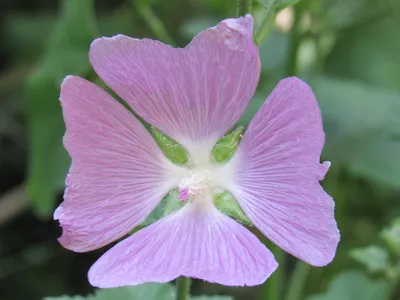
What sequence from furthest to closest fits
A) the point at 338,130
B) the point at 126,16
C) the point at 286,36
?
the point at 126,16 → the point at 286,36 → the point at 338,130

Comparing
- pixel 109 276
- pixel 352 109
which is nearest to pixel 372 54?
pixel 352 109

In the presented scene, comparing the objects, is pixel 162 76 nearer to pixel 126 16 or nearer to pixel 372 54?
pixel 372 54

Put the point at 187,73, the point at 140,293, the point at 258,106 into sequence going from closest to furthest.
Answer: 1. the point at 187,73
2. the point at 140,293
3. the point at 258,106

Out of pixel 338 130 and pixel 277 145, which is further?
pixel 338 130

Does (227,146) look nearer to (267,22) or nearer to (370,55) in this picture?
(267,22)

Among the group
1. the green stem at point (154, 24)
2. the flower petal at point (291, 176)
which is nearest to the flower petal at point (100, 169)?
the flower petal at point (291, 176)

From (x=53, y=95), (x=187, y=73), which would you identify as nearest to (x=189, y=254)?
(x=187, y=73)
